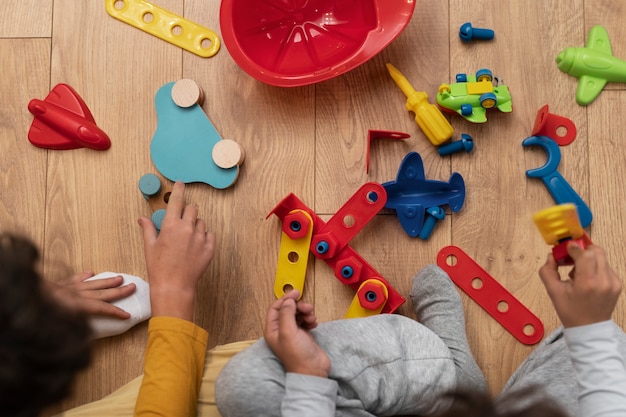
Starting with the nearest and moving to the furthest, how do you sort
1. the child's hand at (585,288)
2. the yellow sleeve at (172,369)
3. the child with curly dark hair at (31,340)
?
the child with curly dark hair at (31,340) → the child's hand at (585,288) → the yellow sleeve at (172,369)

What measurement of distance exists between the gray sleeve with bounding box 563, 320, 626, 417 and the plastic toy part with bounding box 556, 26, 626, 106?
15.6 inches

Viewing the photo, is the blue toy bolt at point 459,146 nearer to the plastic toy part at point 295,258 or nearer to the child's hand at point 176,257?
the plastic toy part at point 295,258

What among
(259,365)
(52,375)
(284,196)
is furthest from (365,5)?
(52,375)

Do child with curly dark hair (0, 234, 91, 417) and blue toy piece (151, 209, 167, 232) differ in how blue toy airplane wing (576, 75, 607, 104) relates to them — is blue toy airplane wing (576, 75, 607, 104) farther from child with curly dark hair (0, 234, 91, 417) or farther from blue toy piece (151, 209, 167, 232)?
child with curly dark hair (0, 234, 91, 417)

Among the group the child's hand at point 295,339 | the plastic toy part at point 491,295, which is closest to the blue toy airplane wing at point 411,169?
the plastic toy part at point 491,295

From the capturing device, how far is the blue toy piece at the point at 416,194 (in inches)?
34.2

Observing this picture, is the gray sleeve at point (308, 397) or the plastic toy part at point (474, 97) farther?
the plastic toy part at point (474, 97)

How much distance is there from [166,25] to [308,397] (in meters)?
0.61

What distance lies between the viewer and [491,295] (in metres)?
0.87

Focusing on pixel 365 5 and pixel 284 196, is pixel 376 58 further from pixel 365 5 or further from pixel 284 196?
pixel 284 196

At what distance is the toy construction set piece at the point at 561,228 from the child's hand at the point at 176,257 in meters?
0.46

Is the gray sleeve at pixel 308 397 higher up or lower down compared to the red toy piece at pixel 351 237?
lower down

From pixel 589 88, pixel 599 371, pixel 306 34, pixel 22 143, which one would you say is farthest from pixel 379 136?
pixel 22 143

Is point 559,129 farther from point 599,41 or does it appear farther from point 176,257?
point 176,257
